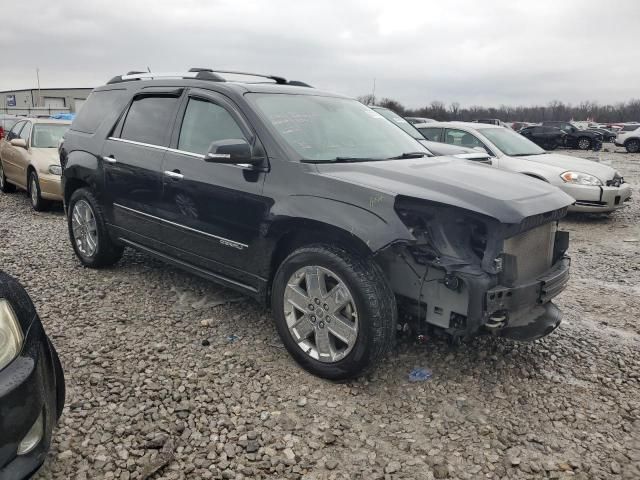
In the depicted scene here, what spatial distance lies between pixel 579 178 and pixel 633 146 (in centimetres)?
2097

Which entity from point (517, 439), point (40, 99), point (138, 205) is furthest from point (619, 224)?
point (40, 99)

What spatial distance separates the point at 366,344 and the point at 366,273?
40 cm

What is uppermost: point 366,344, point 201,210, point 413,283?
point 201,210

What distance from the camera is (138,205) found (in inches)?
166

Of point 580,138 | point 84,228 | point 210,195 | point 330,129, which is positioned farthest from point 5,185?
point 580,138

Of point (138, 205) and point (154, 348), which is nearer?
point (154, 348)

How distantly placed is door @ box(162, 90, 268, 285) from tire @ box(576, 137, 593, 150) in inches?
1114

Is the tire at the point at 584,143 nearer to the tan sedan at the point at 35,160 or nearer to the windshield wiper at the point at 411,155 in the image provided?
the tan sedan at the point at 35,160

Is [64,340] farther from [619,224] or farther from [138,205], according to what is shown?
[619,224]

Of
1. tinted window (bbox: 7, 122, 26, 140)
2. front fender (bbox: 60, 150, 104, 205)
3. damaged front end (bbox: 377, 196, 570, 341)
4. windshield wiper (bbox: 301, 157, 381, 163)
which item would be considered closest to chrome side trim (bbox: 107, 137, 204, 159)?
front fender (bbox: 60, 150, 104, 205)

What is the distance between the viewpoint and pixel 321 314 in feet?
10.0

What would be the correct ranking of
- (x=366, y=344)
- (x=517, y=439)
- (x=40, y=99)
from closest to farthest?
(x=517, y=439) < (x=366, y=344) < (x=40, y=99)

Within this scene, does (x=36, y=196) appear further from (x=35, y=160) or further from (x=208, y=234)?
(x=208, y=234)

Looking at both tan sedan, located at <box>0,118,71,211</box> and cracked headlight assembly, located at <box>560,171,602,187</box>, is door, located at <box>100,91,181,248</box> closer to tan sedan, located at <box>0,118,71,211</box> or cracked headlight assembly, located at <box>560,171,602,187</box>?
tan sedan, located at <box>0,118,71,211</box>
